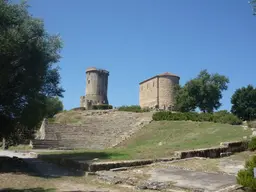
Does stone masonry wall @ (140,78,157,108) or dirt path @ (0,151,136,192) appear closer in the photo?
dirt path @ (0,151,136,192)

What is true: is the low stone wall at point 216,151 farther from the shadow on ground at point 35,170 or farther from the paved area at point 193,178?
the shadow on ground at point 35,170

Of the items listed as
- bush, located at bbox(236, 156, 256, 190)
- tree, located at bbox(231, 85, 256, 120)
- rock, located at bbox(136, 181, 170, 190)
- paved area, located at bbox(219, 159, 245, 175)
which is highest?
tree, located at bbox(231, 85, 256, 120)

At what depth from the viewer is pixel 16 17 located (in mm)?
12336

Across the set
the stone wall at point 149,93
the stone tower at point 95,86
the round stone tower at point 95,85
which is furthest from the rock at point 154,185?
the round stone tower at point 95,85

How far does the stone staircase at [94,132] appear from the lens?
86.5 feet

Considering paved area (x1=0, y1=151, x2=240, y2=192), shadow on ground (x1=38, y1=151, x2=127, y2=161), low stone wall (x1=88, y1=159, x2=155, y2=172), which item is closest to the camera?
paved area (x1=0, y1=151, x2=240, y2=192)

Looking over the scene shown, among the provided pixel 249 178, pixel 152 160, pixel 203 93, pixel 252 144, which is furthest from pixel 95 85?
pixel 249 178

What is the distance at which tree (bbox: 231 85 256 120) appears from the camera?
50500 millimetres

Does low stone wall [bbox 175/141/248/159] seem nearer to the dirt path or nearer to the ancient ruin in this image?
the dirt path

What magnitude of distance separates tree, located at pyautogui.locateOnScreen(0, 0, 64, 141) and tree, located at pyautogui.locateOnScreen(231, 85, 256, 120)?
44102 mm

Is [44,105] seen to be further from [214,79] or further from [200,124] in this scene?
[214,79]

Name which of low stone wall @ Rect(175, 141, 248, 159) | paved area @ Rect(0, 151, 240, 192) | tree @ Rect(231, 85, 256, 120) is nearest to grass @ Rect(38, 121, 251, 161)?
low stone wall @ Rect(175, 141, 248, 159)

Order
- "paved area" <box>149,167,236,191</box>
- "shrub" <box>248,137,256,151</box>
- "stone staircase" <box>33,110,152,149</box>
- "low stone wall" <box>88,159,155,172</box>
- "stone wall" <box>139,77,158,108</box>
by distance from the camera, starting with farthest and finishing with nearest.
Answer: "stone wall" <box>139,77,158,108</box> < "stone staircase" <box>33,110,152,149</box> < "shrub" <box>248,137,256,151</box> < "low stone wall" <box>88,159,155,172</box> < "paved area" <box>149,167,236,191</box>

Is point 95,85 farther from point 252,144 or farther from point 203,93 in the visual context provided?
point 252,144
